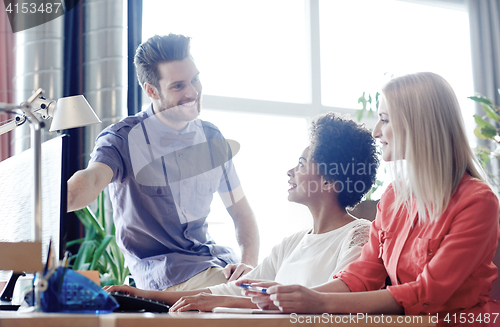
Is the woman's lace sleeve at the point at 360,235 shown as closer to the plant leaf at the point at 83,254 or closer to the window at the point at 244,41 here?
the plant leaf at the point at 83,254

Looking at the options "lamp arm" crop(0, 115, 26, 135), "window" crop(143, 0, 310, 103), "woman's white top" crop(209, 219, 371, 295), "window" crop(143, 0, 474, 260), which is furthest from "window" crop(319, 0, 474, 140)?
"lamp arm" crop(0, 115, 26, 135)

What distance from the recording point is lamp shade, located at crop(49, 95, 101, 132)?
1.72 meters

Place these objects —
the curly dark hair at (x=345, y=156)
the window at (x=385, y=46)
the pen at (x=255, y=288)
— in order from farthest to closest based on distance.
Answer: the window at (x=385, y=46)
the curly dark hair at (x=345, y=156)
the pen at (x=255, y=288)

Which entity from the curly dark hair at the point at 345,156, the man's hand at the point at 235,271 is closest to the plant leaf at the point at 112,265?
the man's hand at the point at 235,271

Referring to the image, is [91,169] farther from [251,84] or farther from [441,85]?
[251,84]

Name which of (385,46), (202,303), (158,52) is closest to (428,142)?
(202,303)

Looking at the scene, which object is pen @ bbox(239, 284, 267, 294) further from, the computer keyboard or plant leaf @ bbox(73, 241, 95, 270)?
plant leaf @ bbox(73, 241, 95, 270)

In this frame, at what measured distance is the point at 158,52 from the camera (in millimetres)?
2021

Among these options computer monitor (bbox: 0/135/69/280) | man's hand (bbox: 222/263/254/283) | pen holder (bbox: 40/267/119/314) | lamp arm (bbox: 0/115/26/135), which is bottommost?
man's hand (bbox: 222/263/254/283)

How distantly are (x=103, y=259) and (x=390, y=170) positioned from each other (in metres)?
1.84

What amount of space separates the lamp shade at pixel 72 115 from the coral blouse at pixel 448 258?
110cm

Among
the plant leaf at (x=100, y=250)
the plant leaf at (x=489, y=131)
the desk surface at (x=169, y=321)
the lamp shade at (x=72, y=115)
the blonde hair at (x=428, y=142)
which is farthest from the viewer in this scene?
the plant leaf at (x=489, y=131)

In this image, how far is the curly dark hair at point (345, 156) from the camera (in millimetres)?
1425

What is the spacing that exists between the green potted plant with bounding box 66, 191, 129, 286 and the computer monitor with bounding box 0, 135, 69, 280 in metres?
1.48
